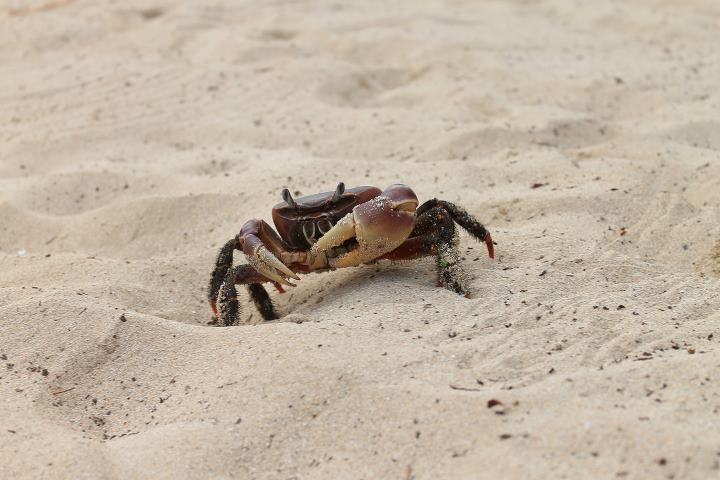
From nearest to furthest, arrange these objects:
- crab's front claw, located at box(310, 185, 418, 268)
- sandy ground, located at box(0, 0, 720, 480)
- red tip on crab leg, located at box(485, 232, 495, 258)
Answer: sandy ground, located at box(0, 0, 720, 480) < crab's front claw, located at box(310, 185, 418, 268) < red tip on crab leg, located at box(485, 232, 495, 258)

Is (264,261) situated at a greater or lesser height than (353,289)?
greater

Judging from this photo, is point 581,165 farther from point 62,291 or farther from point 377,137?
point 62,291

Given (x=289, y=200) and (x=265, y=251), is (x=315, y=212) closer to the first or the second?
(x=289, y=200)

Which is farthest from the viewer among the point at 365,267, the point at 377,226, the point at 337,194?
the point at 365,267

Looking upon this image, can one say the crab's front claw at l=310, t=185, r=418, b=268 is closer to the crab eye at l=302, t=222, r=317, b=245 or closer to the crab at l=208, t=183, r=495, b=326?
the crab at l=208, t=183, r=495, b=326

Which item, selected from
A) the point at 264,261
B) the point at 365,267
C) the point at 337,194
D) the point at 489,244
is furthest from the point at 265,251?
the point at 489,244

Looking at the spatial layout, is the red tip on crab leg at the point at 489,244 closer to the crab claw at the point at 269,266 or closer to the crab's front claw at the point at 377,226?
the crab's front claw at the point at 377,226

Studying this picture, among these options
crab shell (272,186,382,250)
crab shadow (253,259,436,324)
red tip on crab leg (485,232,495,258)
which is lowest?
crab shadow (253,259,436,324)

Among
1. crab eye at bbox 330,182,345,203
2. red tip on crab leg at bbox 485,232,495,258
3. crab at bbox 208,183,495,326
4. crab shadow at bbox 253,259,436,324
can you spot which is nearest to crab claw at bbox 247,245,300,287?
crab at bbox 208,183,495,326
